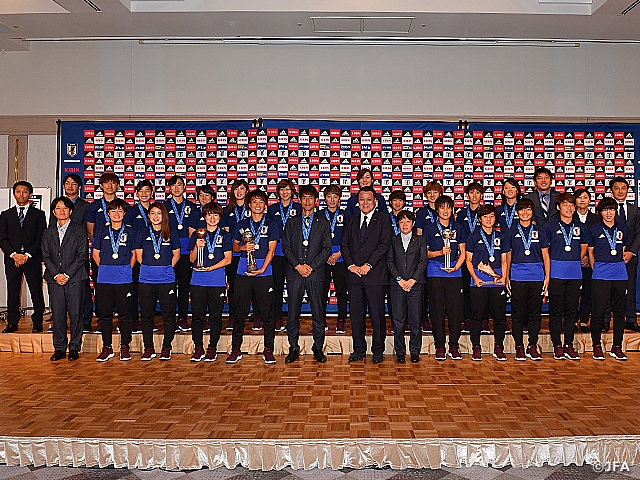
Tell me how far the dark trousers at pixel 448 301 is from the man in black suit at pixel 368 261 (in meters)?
0.52

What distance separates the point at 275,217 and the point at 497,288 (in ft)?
8.08

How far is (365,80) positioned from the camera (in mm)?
8203

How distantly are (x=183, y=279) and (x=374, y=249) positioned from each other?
221cm

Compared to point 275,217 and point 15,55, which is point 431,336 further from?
point 15,55

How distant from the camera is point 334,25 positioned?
7465 mm

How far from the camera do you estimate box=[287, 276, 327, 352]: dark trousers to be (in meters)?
5.95

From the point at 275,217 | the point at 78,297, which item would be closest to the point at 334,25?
the point at 275,217

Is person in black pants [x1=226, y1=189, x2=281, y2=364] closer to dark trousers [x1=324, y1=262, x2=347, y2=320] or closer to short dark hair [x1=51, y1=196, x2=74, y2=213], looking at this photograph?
dark trousers [x1=324, y1=262, x2=347, y2=320]

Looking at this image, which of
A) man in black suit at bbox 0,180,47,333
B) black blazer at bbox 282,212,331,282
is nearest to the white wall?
man in black suit at bbox 0,180,47,333

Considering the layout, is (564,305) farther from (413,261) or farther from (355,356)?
(355,356)

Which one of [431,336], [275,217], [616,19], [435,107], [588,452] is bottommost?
[588,452]

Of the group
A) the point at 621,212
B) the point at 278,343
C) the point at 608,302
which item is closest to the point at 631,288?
the point at 608,302

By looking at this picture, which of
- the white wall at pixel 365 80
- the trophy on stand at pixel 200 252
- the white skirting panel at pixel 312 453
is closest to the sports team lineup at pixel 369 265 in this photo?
the trophy on stand at pixel 200 252

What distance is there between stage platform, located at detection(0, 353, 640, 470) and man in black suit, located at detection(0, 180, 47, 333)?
2.94 ft
